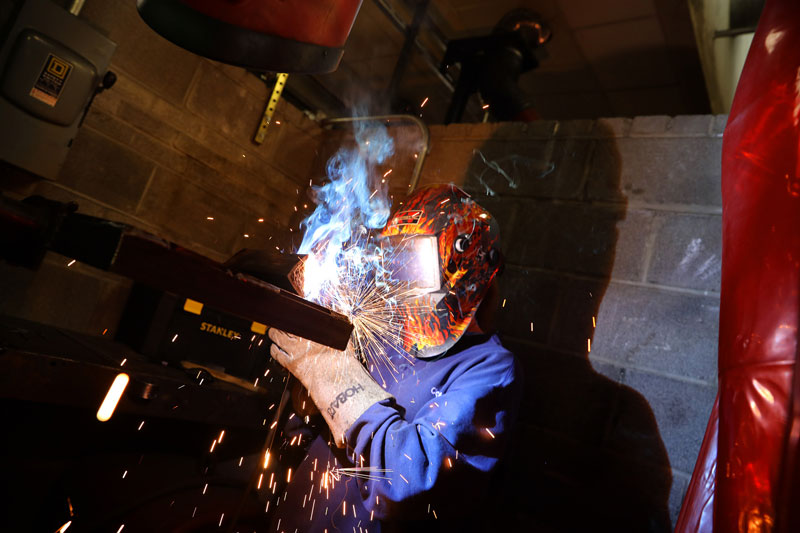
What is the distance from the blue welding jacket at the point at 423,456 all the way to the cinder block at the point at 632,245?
2.68 feet

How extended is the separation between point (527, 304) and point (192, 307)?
5.47 ft

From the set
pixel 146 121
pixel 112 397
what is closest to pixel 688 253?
pixel 112 397

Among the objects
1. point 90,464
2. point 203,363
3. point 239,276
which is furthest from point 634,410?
point 90,464

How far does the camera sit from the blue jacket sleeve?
138 cm

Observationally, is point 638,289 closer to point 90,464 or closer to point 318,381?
point 318,381

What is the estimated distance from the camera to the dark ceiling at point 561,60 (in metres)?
3.11

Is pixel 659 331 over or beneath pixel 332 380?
over

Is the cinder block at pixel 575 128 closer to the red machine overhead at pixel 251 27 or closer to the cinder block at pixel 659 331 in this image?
the cinder block at pixel 659 331

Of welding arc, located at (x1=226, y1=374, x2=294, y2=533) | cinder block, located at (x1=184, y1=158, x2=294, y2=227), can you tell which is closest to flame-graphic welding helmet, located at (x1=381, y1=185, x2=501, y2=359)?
welding arc, located at (x1=226, y1=374, x2=294, y2=533)

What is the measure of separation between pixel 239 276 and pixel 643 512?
1807 mm

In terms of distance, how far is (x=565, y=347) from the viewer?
6.93 feet

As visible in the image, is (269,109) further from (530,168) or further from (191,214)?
(530,168)

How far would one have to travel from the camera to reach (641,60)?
343cm

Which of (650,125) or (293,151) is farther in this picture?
(293,151)
